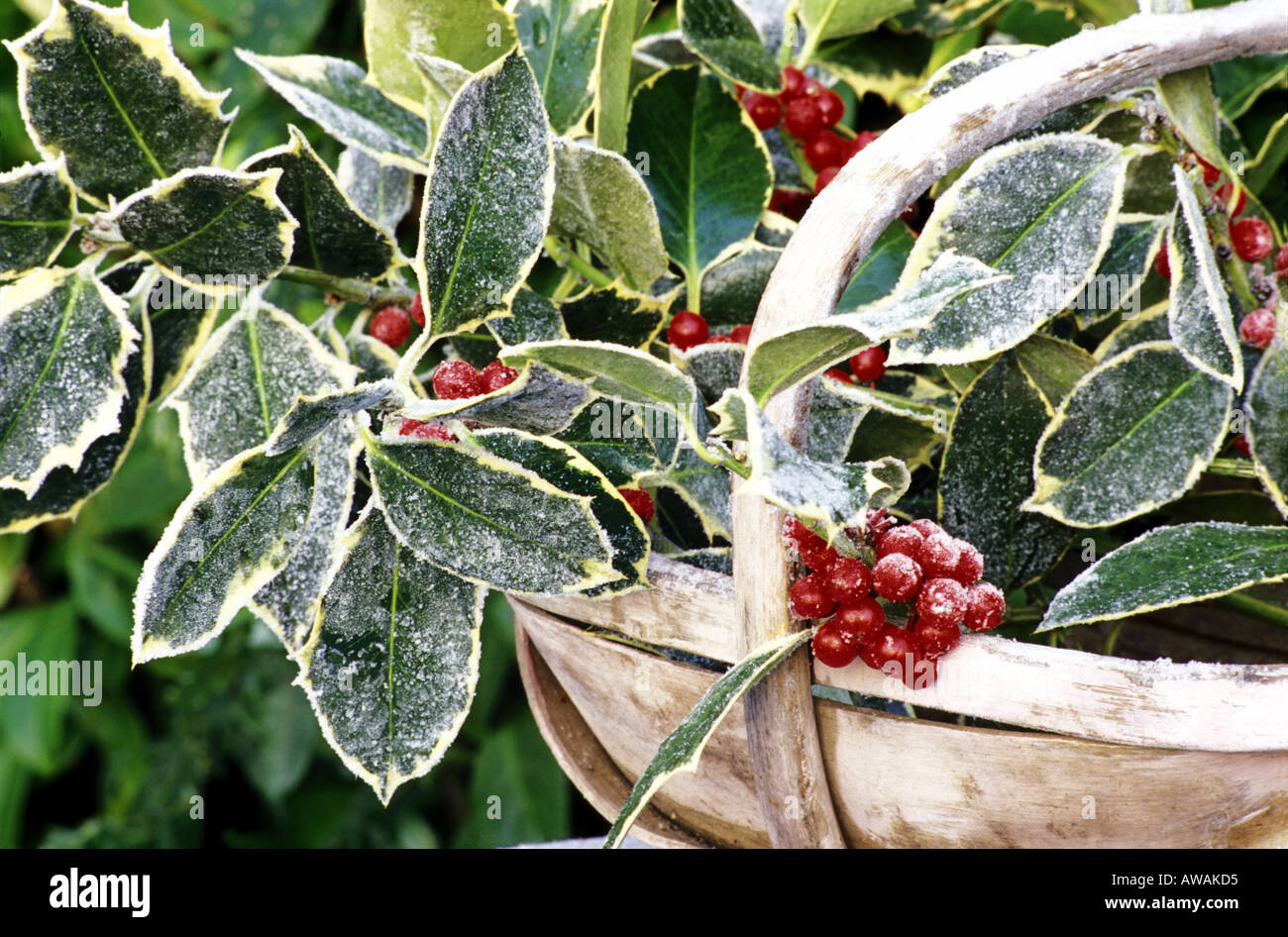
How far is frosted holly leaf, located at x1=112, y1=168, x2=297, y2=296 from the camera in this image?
442 millimetres

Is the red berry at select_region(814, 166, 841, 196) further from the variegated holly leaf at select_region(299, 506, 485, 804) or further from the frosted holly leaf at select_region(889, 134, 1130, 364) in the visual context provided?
the variegated holly leaf at select_region(299, 506, 485, 804)

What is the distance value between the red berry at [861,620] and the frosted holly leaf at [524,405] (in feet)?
0.43

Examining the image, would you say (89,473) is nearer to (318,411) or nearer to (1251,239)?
(318,411)

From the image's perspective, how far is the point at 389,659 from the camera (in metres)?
0.45

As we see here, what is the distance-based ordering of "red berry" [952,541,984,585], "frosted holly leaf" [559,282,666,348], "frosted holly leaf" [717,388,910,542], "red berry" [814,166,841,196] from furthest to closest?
"red berry" [814,166,841,196], "frosted holly leaf" [559,282,666,348], "red berry" [952,541,984,585], "frosted holly leaf" [717,388,910,542]

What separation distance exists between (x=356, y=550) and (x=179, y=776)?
0.87m

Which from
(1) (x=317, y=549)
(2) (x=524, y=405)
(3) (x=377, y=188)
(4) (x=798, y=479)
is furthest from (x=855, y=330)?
(3) (x=377, y=188)

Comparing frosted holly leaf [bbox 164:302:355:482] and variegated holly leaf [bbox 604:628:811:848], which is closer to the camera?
variegated holly leaf [bbox 604:628:811:848]

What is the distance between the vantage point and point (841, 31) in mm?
645

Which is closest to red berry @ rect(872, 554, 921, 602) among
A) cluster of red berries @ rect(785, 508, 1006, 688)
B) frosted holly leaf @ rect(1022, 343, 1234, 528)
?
cluster of red berries @ rect(785, 508, 1006, 688)

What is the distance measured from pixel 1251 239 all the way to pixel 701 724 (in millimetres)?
389

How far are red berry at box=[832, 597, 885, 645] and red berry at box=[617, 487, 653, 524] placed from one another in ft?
0.45

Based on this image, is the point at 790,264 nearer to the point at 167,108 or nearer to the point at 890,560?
the point at 890,560

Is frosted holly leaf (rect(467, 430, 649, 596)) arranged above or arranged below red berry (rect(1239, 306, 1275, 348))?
below
